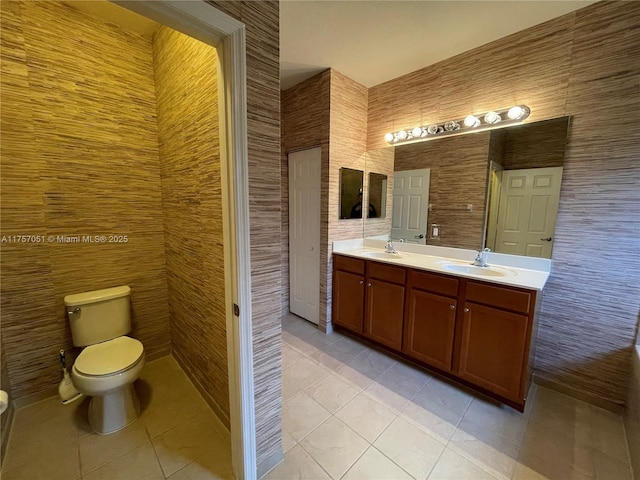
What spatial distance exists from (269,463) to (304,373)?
30.4 inches

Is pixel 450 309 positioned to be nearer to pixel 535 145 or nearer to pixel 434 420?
pixel 434 420

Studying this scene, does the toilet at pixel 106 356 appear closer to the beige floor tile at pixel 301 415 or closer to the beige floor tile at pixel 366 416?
the beige floor tile at pixel 301 415

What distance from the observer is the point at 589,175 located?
1.71m

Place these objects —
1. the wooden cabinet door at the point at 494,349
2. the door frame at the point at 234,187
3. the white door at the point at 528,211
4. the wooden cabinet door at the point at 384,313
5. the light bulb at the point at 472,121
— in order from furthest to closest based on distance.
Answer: the wooden cabinet door at the point at 384,313 < the light bulb at the point at 472,121 < the white door at the point at 528,211 < the wooden cabinet door at the point at 494,349 < the door frame at the point at 234,187

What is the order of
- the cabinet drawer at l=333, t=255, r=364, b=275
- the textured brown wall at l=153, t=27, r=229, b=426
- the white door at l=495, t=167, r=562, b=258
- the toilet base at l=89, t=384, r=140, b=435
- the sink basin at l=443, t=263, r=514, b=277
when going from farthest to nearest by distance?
1. the cabinet drawer at l=333, t=255, r=364, b=275
2. the sink basin at l=443, t=263, r=514, b=277
3. the white door at l=495, t=167, r=562, b=258
4. the toilet base at l=89, t=384, r=140, b=435
5. the textured brown wall at l=153, t=27, r=229, b=426

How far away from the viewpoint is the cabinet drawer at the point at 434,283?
188 centimetres

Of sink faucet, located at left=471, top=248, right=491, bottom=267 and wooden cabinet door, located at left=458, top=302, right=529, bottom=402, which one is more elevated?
sink faucet, located at left=471, top=248, right=491, bottom=267

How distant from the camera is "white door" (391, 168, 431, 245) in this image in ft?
8.27

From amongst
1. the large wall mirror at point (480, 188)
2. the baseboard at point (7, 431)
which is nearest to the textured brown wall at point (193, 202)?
the baseboard at point (7, 431)

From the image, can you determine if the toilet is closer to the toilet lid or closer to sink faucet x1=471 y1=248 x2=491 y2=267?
the toilet lid

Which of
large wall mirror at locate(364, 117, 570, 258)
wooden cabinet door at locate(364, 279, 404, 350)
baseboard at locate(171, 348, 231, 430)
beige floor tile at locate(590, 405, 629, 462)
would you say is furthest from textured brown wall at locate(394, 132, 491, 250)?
baseboard at locate(171, 348, 231, 430)

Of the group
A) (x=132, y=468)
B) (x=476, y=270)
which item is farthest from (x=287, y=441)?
(x=476, y=270)

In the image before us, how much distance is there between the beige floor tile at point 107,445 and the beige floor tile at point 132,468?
0.11 ft

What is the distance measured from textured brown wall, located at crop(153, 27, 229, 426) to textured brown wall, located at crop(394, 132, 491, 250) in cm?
190
